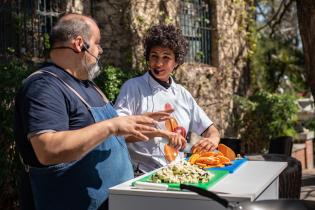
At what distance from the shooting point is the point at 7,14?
20.5 ft

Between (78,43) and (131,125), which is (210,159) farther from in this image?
(78,43)

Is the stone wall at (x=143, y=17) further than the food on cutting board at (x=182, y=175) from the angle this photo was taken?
Yes

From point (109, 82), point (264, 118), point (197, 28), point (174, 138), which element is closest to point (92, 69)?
point (174, 138)

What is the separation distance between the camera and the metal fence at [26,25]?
20.4 feet

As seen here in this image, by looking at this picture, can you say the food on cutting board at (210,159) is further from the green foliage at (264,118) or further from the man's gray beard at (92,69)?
the green foliage at (264,118)

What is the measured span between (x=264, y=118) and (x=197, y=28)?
1.92 m

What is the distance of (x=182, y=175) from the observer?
2.43m

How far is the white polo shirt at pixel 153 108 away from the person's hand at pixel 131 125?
765 millimetres

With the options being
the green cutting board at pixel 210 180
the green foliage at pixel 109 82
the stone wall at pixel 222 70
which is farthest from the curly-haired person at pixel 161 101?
the stone wall at pixel 222 70

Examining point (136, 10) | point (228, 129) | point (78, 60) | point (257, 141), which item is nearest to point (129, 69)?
point (136, 10)

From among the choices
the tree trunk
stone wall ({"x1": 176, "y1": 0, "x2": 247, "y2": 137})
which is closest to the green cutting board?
the tree trunk

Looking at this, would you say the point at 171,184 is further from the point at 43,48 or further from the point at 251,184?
the point at 43,48

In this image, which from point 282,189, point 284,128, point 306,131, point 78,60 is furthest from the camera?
point 306,131

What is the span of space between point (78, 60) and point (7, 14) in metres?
4.18
